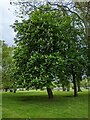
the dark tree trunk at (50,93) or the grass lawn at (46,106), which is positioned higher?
the dark tree trunk at (50,93)

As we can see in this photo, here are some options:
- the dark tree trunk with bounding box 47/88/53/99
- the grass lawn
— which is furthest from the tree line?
the grass lawn

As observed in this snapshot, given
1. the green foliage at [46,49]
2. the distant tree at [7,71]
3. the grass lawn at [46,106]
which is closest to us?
the grass lawn at [46,106]

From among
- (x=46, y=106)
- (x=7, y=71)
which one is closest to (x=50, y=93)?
(x=46, y=106)

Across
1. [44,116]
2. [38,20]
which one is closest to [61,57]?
[38,20]

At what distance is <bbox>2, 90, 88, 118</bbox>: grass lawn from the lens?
3436 mm

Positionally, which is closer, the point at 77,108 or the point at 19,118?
the point at 19,118

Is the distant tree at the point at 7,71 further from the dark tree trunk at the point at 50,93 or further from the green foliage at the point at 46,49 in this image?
the dark tree trunk at the point at 50,93

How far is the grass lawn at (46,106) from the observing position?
344 centimetres

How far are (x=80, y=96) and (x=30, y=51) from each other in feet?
3.83

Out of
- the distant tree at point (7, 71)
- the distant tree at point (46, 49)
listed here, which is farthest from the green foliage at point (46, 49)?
the distant tree at point (7, 71)

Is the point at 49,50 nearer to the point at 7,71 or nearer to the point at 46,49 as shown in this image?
the point at 46,49

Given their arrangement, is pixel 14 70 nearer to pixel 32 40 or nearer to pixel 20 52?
pixel 20 52

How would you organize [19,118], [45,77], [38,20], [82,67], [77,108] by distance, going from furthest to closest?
[82,67] → [38,20] → [45,77] → [77,108] → [19,118]

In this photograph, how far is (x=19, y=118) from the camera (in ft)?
10.6
